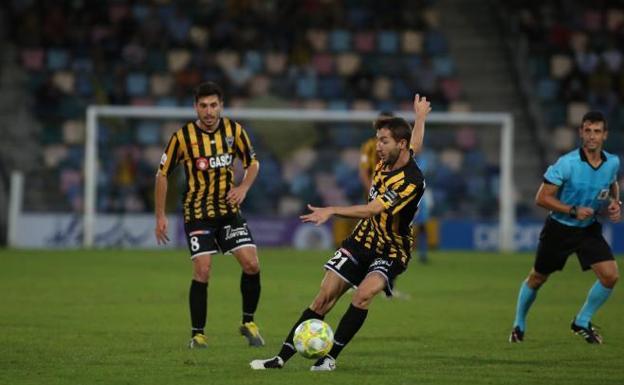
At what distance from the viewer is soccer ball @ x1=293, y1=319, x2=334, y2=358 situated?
8.77m

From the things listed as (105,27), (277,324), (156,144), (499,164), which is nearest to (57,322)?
(277,324)

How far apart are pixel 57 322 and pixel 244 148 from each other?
296 cm

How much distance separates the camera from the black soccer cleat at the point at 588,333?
36.5ft

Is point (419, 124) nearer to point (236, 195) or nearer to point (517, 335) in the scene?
point (236, 195)

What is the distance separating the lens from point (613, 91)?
2923 centimetres

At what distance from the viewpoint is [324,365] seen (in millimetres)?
8945

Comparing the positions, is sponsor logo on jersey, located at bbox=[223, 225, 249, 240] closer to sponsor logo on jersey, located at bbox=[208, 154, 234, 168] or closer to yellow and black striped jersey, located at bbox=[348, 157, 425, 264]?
sponsor logo on jersey, located at bbox=[208, 154, 234, 168]

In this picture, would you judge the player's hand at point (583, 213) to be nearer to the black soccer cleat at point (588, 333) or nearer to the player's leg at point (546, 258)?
the player's leg at point (546, 258)

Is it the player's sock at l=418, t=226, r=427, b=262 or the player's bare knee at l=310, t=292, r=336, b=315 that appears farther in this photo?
the player's sock at l=418, t=226, r=427, b=262

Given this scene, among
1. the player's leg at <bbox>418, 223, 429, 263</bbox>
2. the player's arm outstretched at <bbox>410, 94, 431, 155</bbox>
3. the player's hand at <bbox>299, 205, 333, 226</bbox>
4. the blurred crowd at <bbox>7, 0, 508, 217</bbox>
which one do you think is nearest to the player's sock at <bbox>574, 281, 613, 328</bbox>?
the player's arm outstretched at <bbox>410, 94, 431, 155</bbox>

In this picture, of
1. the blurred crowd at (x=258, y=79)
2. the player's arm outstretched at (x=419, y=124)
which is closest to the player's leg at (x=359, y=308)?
the player's arm outstretched at (x=419, y=124)

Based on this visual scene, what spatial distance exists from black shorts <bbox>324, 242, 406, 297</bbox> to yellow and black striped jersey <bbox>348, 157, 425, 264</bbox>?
45 mm

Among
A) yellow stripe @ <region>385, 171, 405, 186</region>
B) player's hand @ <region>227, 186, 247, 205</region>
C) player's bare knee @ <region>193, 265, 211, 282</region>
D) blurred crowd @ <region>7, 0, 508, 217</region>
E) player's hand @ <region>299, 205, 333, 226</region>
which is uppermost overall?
blurred crowd @ <region>7, 0, 508, 217</region>

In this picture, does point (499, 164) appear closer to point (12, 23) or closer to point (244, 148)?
point (12, 23)
